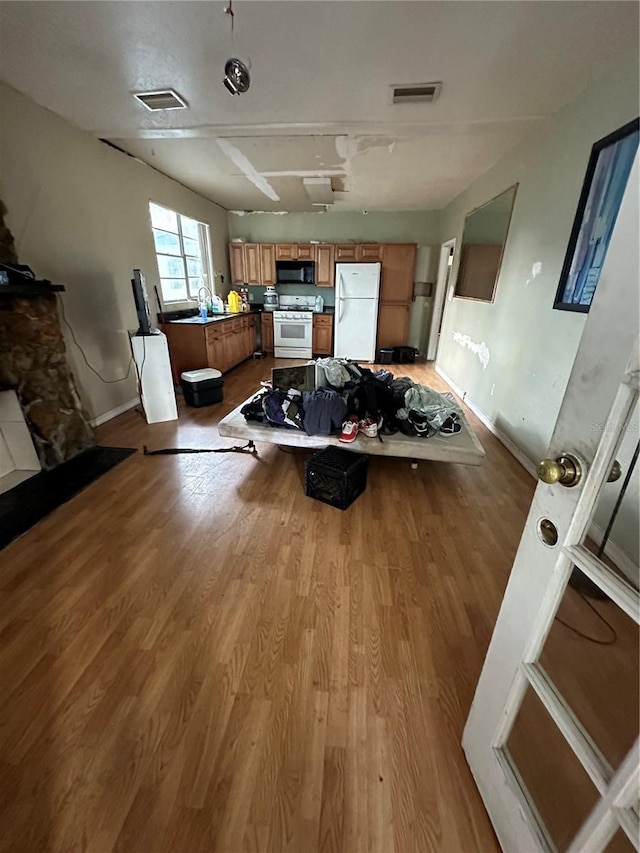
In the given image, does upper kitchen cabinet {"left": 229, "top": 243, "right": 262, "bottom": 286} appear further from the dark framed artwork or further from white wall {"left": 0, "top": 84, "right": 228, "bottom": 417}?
the dark framed artwork

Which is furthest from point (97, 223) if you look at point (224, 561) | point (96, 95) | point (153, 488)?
point (224, 561)

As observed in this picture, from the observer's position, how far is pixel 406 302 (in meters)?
6.23

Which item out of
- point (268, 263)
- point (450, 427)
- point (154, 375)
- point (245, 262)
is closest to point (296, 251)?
point (268, 263)

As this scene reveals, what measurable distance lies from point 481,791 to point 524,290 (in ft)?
10.4

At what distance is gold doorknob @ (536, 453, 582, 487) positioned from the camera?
601 millimetres

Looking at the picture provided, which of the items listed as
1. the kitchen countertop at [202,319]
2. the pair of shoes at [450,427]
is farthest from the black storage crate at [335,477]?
the kitchen countertop at [202,319]

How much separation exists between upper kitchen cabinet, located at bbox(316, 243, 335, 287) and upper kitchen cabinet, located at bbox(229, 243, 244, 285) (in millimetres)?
1449

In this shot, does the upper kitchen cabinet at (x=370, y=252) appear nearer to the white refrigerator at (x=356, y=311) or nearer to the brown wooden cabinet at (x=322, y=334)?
the white refrigerator at (x=356, y=311)

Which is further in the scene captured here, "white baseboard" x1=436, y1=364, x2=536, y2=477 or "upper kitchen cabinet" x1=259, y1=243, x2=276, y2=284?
"upper kitchen cabinet" x1=259, y1=243, x2=276, y2=284

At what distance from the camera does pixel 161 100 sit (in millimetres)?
2475

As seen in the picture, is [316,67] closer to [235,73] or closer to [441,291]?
[235,73]

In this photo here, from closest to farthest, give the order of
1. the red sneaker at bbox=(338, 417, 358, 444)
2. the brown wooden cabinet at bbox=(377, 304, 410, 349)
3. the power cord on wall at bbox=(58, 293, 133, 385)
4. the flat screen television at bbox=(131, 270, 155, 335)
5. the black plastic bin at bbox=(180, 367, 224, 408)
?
the red sneaker at bbox=(338, 417, 358, 444) < the power cord on wall at bbox=(58, 293, 133, 385) < the flat screen television at bbox=(131, 270, 155, 335) < the black plastic bin at bbox=(180, 367, 224, 408) < the brown wooden cabinet at bbox=(377, 304, 410, 349)

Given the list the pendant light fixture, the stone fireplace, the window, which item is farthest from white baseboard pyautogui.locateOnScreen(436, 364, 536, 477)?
the window

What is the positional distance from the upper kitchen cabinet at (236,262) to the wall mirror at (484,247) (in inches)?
154
